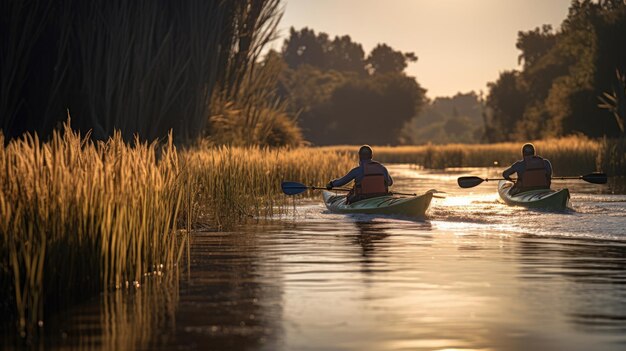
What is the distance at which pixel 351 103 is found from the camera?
116m

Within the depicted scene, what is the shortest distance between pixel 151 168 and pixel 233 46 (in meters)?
19.6

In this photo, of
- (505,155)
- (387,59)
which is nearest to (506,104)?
(505,155)

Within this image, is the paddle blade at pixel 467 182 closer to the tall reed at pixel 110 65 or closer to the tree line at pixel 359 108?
the tall reed at pixel 110 65

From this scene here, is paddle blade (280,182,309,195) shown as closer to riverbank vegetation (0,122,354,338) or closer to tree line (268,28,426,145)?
riverbank vegetation (0,122,354,338)

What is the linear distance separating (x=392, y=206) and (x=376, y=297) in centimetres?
1101

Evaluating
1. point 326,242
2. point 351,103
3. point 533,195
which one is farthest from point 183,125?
point 351,103

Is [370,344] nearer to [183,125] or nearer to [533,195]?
[533,195]

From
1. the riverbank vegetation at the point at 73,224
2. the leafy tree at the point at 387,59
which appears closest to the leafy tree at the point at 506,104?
the leafy tree at the point at 387,59

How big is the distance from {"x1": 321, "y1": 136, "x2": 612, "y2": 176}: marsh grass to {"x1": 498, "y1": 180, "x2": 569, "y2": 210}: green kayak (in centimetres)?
1279

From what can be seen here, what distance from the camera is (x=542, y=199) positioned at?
72.9ft

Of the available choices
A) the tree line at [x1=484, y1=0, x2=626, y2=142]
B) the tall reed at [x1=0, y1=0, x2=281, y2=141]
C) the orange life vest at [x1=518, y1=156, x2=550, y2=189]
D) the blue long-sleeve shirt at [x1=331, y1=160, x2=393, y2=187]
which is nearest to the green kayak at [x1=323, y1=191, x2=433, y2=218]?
the blue long-sleeve shirt at [x1=331, y1=160, x2=393, y2=187]

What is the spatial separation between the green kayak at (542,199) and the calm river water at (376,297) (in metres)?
3.87

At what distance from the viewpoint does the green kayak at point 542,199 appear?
21859 millimetres

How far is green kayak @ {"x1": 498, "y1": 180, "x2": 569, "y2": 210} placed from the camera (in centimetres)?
2186
